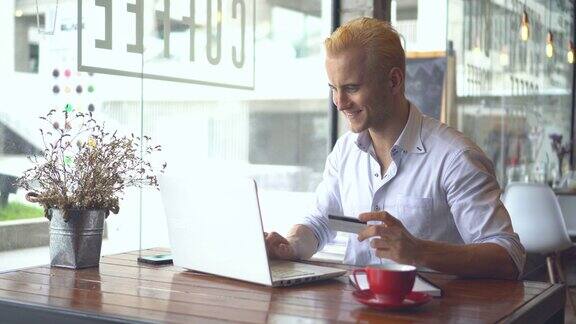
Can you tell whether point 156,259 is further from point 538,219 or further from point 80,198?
point 538,219

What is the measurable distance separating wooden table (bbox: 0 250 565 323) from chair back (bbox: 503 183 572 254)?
329 cm

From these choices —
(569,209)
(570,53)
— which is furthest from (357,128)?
(570,53)

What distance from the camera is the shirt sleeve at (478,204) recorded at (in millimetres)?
2104

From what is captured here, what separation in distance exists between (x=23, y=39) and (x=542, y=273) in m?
5.01

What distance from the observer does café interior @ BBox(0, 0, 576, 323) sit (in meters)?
1.75

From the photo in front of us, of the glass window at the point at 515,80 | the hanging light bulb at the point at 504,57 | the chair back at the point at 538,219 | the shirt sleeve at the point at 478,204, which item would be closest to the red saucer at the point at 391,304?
the shirt sleeve at the point at 478,204

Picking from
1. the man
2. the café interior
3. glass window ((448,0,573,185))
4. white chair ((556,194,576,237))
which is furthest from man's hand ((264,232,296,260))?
white chair ((556,194,576,237))

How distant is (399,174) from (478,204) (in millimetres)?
262

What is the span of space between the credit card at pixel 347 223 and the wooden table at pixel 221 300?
14 centimetres

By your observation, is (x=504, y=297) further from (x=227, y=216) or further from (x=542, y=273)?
(x=542, y=273)

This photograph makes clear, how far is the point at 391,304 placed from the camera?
5.26 feet

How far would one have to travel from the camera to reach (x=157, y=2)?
3.22 m

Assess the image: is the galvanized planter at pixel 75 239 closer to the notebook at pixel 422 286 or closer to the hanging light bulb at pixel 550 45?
the notebook at pixel 422 286

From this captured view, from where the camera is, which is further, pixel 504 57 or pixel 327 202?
pixel 504 57
